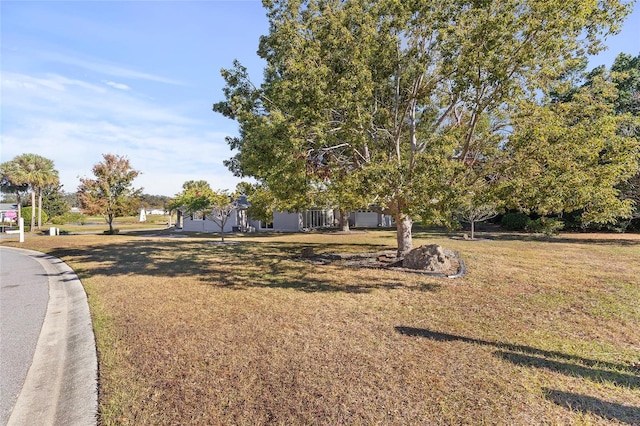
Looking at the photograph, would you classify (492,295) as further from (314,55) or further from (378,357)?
(314,55)

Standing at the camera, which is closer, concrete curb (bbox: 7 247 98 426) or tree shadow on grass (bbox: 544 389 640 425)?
tree shadow on grass (bbox: 544 389 640 425)

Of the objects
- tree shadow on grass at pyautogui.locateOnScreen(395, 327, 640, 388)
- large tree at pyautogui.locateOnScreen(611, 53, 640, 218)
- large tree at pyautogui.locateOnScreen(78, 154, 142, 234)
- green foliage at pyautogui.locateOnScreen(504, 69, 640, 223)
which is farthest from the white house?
tree shadow on grass at pyautogui.locateOnScreen(395, 327, 640, 388)

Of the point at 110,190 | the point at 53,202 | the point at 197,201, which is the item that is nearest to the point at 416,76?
the point at 197,201

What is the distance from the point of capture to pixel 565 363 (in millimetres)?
4117

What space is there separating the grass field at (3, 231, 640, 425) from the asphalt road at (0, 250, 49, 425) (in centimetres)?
92

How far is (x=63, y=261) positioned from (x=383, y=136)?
561 inches

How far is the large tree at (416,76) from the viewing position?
6.98 meters

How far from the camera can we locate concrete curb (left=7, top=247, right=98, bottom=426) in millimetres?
3349

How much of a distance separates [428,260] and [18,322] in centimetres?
1009

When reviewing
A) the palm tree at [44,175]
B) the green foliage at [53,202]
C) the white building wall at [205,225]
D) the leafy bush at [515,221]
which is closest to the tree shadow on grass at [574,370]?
the leafy bush at [515,221]

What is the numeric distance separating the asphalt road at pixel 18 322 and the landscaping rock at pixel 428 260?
30.2 feet

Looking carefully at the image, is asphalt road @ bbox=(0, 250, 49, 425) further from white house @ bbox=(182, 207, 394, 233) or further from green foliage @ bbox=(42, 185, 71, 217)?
green foliage @ bbox=(42, 185, 71, 217)

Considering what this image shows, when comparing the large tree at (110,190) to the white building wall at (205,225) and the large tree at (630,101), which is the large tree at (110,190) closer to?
the white building wall at (205,225)

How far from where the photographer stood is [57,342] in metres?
5.35
